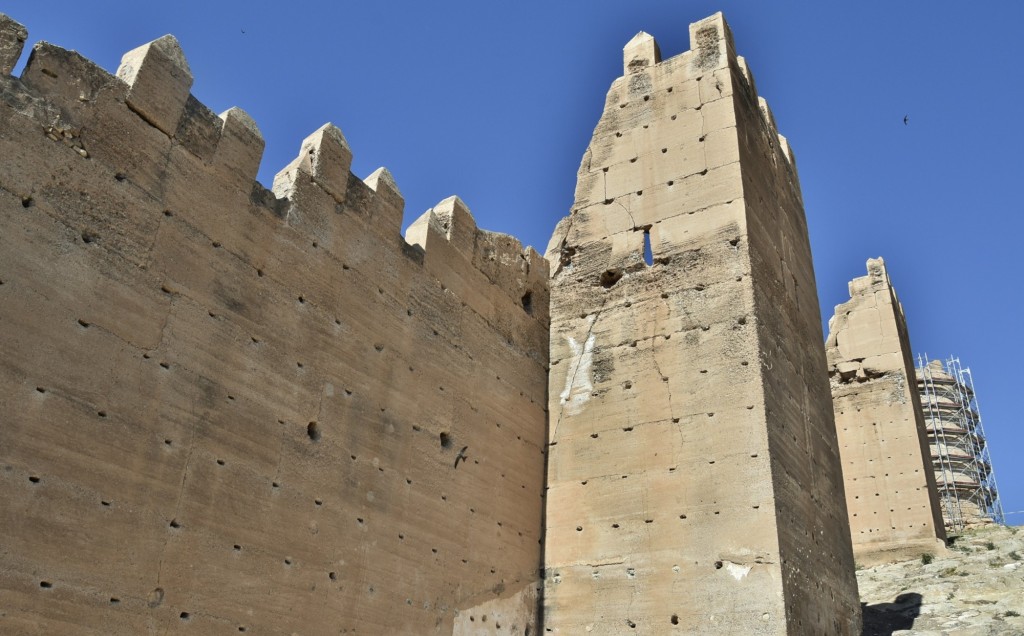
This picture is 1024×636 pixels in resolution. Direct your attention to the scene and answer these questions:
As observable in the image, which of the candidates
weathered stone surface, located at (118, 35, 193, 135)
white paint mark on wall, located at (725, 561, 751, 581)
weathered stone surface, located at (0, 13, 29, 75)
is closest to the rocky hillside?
white paint mark on wall, located at (725, 561, 751, 581)

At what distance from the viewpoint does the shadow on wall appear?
10.5 metres

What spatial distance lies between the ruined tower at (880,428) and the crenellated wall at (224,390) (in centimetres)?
924

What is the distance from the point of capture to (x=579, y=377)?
8.63m

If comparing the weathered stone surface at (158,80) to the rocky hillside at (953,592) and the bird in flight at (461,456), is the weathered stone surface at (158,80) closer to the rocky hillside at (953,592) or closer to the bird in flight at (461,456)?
the bird in flight at (461,456)

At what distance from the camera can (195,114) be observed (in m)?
6.11

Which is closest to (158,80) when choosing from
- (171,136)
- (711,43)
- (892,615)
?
(171,136)

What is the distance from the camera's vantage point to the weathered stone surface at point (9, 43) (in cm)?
509

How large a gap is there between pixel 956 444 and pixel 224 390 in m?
25.1

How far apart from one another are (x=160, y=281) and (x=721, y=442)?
437cm

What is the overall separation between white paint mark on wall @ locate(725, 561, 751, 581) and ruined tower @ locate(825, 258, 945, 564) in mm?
8707

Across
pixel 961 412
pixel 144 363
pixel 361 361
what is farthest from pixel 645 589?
pixel 961 412

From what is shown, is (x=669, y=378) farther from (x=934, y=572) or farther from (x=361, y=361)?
(x=934, y=572)

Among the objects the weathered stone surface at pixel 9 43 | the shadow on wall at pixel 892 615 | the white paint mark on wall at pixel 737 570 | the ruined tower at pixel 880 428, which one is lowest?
the white paint mark on wall at pixel 737 570

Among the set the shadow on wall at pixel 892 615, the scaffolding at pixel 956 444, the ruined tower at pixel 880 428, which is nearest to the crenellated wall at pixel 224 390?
the shadow on wall at pixel 892 615
